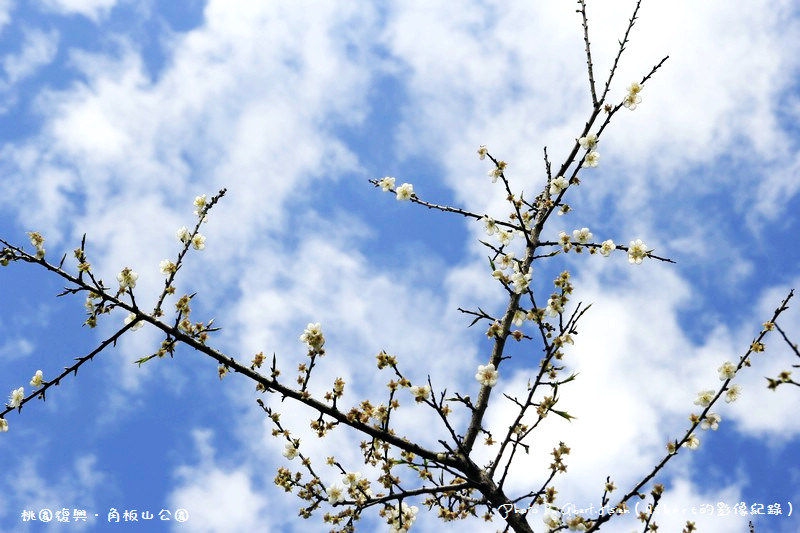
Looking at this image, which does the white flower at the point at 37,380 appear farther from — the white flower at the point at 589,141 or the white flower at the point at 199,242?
the white flower at the point at 589,141

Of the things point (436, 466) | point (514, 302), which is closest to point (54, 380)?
point (436, 466)

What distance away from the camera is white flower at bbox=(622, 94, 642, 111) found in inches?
321

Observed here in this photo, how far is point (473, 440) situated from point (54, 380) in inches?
175

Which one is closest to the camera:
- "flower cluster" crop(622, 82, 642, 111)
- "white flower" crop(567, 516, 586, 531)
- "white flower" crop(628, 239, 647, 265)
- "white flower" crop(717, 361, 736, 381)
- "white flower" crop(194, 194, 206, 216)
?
"white flower" crop(717, 361, 736, 381)

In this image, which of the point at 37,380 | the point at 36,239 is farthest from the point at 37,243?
the point at 37,380

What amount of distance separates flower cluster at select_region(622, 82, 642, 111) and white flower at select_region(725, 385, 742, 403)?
14.1 ft

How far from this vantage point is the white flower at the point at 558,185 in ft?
26.9

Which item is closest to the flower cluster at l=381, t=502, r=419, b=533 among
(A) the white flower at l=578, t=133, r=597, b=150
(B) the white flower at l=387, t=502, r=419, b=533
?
(B) the white flower at l=387, t=502, r=419, b=533

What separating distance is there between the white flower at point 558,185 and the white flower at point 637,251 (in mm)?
1319

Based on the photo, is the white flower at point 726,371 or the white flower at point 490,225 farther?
the white flower at point 490,225

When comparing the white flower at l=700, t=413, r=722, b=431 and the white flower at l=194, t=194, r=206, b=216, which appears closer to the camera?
the white flower at l=700, t=413, r=722, b=431

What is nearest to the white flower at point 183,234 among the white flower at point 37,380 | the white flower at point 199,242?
the white flower at point 199,242

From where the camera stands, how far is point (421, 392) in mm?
5703

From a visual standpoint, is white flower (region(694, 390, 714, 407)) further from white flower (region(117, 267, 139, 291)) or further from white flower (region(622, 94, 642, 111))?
white flower (region(117, 267, 139, 291))
